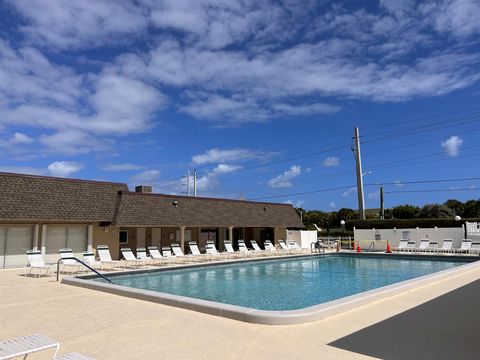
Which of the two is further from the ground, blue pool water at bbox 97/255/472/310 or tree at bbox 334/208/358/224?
tree at bbox 334/208/358/224

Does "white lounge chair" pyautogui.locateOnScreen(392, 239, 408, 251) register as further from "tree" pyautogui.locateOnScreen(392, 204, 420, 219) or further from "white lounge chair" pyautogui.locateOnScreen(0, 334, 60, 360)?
"tree" pyautogui.locateOnScreen(392, 204, 420, 219)

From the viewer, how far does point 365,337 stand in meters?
6.15

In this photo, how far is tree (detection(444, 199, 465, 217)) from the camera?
59.3 m

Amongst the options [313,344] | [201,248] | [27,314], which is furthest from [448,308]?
[201,248]

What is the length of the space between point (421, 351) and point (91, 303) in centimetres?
725

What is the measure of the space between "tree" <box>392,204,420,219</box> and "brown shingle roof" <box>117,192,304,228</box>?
105 feet

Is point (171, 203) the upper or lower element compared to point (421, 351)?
upper

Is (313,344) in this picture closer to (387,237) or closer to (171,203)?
(171,203)

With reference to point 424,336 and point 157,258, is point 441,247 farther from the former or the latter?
point 424,336

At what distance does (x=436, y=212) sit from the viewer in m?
55.0

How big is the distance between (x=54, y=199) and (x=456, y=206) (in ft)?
194

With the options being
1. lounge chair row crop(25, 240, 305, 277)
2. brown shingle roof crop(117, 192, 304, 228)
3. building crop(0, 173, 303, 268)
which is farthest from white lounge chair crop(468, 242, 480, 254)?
building crop(0, 173, 303, 268)

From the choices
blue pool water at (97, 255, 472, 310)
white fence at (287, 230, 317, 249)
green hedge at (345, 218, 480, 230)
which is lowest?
blue pool water at (97, 255, 472, 310)

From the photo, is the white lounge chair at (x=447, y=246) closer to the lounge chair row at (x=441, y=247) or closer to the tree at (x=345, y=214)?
the lounge chair row at (x=441, y=247)
